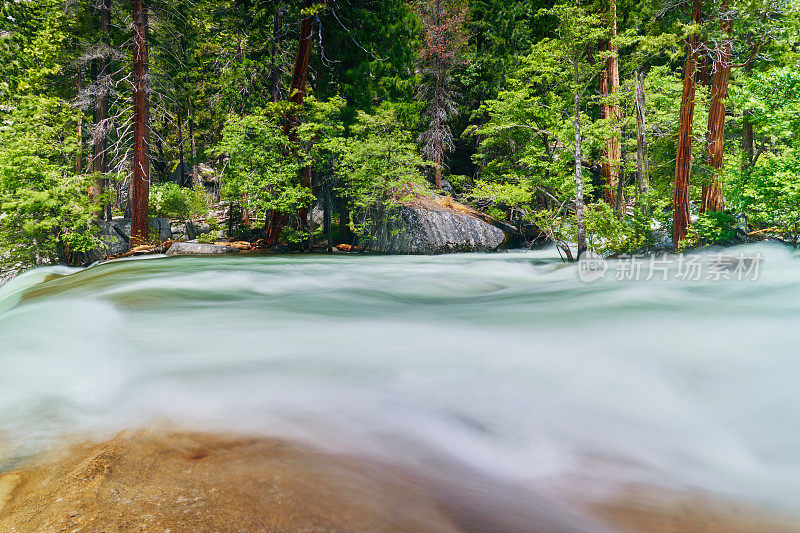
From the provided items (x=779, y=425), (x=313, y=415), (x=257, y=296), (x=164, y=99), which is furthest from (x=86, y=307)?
(x=164, y=99)

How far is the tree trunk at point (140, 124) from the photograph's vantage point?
12.8 m

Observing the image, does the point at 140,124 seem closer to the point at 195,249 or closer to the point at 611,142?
the point at 195,249

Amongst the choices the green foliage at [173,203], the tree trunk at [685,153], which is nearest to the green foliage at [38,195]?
the green foliage at [173,203]

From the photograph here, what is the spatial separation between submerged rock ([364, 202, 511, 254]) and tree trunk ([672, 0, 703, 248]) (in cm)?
744

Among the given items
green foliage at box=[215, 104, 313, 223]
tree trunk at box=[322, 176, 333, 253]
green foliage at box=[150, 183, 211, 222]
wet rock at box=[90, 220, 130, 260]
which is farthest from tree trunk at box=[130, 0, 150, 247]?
green foliage at box=[150, 183, 211, 222]

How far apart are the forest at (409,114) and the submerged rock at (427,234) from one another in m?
0.49

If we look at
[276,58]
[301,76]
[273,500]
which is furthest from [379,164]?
[273,500]

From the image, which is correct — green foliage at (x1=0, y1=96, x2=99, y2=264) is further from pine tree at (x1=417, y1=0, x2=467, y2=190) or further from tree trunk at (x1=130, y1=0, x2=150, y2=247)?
pine tree at (x1=417, y1=0, x2=467, y2=190)

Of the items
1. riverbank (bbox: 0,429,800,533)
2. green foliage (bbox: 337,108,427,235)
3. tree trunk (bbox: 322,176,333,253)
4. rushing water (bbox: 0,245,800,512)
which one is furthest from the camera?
tree trunk (bbox: 322,176,333,253)

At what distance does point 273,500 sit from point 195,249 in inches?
531

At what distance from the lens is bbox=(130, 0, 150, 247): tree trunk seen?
12.8 m

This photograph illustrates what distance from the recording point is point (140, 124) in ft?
43.1

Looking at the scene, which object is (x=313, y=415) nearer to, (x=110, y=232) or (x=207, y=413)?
(x=207, y=413)
